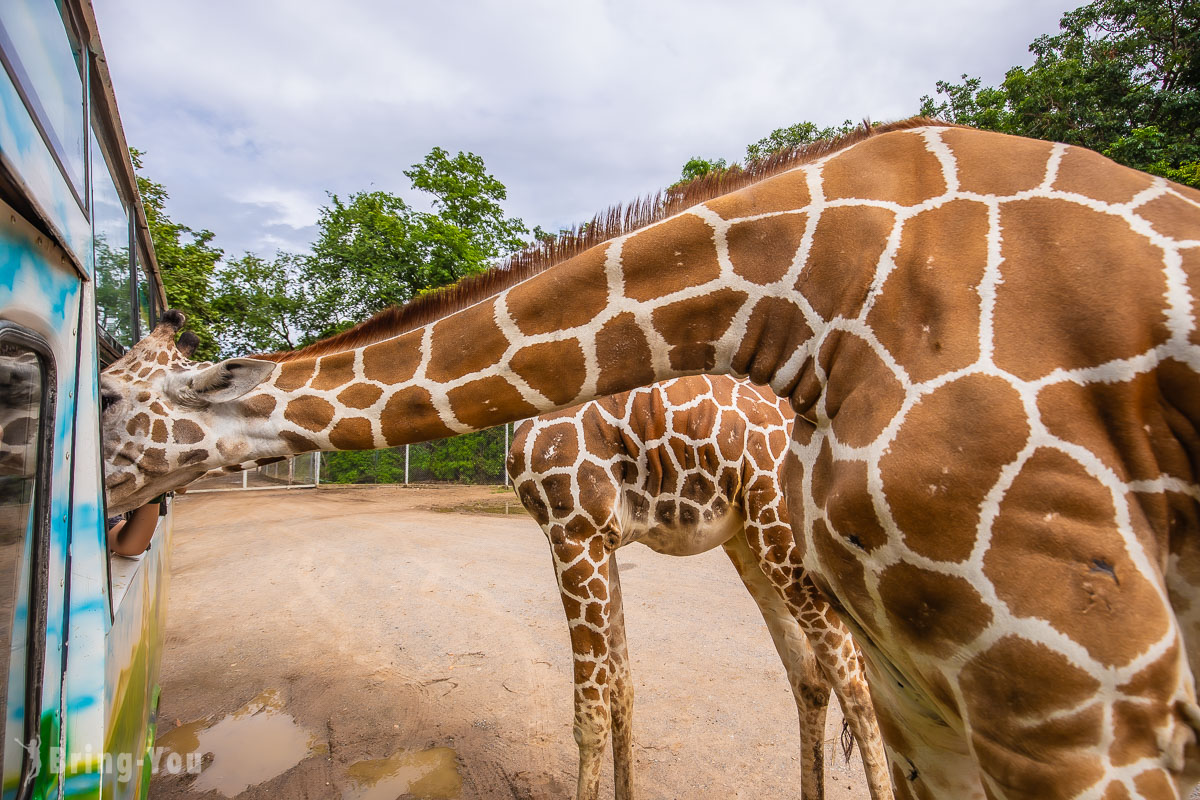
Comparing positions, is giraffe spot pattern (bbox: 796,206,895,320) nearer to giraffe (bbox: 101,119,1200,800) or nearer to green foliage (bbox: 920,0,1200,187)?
giraffe (bbox: 101,119,1200,800)

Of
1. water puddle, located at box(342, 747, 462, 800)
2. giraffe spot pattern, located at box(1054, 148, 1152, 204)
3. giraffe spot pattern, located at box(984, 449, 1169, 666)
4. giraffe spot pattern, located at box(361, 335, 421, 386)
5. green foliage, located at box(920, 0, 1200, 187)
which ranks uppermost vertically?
green foliage, located at box(920, 0, 1200, 187)

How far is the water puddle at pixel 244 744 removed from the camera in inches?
123

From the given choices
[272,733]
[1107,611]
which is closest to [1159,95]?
[1107,611]

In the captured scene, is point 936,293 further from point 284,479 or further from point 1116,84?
point 1116,84

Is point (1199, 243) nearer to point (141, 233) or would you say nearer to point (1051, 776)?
point (1051, 776)

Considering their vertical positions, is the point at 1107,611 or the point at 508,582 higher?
the point at 1107,611

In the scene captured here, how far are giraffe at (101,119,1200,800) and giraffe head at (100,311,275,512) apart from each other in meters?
0.68

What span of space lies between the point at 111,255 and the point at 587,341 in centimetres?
224

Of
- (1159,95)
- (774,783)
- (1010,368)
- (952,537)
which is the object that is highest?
(1159,95)

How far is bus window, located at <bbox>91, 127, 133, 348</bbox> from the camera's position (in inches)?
79.0

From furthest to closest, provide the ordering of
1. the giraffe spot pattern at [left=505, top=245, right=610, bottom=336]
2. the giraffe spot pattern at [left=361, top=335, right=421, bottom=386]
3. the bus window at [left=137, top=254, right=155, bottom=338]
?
the bus window at [left=137, top=254, right=155, bottom=338], the giraffe spot pattern at [left=361, top=335, right=421, bottom=386], the giraffe spot pattern at [left=505, top=245, right=610, bottom=336]

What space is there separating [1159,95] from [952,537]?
67.4 ft

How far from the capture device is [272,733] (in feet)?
11.7

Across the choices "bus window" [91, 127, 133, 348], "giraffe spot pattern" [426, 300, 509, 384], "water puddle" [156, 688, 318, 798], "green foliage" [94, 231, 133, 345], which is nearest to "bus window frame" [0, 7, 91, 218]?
"bus window" [91, 127, 133, 348]
